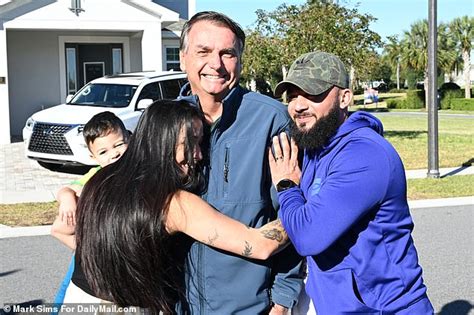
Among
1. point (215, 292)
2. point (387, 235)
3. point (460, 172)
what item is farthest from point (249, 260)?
point (460, 172)

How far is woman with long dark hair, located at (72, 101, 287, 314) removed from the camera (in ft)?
7.33

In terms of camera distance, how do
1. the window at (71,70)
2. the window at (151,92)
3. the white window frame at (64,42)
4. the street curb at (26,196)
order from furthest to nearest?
the window at (71,70)
the white window frame at (64,42)
the window at (151,92)
the street curb at (26,196)

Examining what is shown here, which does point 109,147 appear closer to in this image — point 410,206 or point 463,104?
point 410,206

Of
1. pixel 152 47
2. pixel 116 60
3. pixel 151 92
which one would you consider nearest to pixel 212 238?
pixel 151 92

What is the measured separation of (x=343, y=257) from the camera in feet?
7.50

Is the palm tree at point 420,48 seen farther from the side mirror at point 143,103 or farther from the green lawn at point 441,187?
the side mirror at point 143,103

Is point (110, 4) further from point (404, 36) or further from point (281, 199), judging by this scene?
point (404, 36)

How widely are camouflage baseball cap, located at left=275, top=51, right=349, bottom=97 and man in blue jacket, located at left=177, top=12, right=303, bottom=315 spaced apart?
0.19 meters

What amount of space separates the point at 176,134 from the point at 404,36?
55.5 metres

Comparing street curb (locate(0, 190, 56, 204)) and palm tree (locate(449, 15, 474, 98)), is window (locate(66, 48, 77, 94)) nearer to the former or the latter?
street curb (locate(0, 190, 56, 204))

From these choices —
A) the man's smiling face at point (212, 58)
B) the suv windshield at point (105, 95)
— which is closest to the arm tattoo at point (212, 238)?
the man's smiling face at point (212, 58)

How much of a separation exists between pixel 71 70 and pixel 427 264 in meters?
17.3

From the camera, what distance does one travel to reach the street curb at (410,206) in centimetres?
805

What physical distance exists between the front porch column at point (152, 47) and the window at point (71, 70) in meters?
3.28
